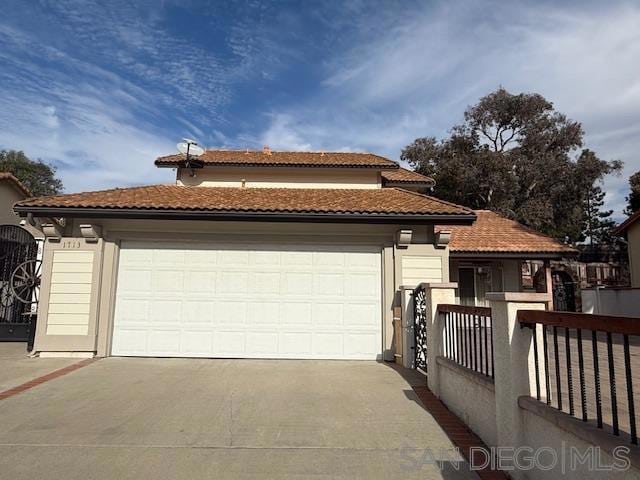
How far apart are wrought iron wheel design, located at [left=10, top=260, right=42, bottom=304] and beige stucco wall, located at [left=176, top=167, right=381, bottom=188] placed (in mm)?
3973

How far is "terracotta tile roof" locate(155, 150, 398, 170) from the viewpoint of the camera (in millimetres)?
10969

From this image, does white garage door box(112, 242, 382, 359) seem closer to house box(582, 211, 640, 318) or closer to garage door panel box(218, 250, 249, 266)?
garage door panel box(218, 250, 249, 266)

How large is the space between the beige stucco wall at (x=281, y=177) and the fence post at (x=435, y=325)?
5.93 m

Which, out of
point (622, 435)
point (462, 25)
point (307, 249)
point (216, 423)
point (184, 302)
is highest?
point (462, 25)

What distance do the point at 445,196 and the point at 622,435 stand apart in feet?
86.4

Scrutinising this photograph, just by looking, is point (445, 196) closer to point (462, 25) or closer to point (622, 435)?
point (462, 25)

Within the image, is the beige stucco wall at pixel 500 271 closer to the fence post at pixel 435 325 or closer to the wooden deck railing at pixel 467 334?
the fence post at pixel 435 325

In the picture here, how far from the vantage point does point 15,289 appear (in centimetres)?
984

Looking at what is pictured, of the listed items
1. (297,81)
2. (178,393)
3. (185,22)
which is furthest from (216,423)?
(297,81)

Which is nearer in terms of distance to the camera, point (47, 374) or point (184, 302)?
point (47, 374)

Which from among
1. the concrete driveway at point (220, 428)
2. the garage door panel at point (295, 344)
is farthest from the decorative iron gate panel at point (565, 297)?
the concrete driveway at point (220, 428)

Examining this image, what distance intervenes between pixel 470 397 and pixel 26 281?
10160 millimetres

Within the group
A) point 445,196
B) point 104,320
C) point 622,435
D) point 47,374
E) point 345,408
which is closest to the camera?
point 622,435

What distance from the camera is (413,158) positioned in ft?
95.1
